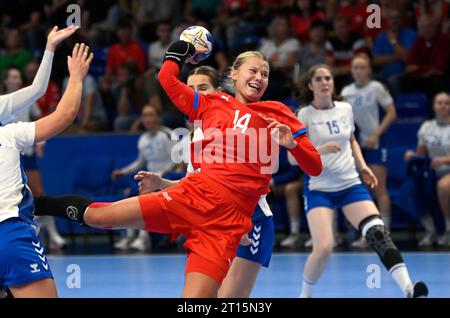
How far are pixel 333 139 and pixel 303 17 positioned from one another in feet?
21.6

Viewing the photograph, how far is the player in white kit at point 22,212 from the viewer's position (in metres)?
5.04

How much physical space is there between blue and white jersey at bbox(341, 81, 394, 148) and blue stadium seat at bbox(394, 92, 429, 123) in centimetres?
124

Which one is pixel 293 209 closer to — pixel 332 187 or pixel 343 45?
pixel 343 45

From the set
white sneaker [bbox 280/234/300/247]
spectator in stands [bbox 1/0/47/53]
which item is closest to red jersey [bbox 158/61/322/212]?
white sneaker [bbox 280/234/300/247]

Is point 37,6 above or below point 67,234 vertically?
above

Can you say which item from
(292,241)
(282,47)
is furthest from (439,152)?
(282,47)

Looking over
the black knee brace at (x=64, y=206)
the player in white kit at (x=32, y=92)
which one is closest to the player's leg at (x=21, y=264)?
the player in white kit at (x=32, y=92)

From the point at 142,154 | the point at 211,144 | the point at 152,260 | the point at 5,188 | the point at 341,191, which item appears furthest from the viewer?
the point at 142,154

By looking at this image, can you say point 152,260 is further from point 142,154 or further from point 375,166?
point 375,166

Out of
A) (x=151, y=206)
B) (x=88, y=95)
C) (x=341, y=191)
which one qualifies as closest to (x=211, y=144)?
(x=151, y=206)

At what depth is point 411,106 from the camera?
13094mm

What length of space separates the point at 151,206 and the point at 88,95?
931cm

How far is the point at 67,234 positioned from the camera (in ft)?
45.5

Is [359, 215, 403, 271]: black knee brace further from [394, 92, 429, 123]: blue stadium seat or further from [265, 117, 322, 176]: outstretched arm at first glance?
[394, 92, 429, 123]: blue stadium seat
